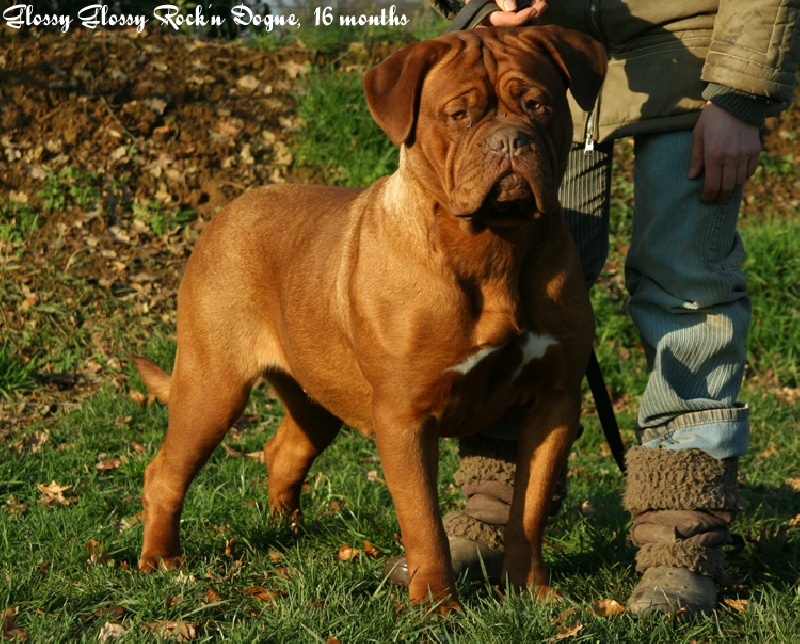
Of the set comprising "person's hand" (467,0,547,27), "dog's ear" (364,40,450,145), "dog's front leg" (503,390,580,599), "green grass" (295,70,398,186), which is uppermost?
"person's hand" (467,0,547,27)

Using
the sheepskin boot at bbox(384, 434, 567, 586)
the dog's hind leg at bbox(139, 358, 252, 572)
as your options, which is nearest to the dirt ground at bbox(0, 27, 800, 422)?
the dog's hind leg at bbox(139, 358, 252, 572)

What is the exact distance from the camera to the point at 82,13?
30.6 feet

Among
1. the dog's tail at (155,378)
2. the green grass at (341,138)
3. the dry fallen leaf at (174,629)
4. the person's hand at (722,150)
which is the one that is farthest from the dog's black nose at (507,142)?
the green grass at (341,138)

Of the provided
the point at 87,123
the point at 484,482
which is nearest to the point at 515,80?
the point at 484,482

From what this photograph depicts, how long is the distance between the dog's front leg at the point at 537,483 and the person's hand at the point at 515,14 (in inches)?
50.8

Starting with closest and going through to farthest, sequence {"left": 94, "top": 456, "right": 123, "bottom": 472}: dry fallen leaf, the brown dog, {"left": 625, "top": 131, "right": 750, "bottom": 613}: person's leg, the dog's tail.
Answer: the brown dog < {"left": 625, "top": 131, "right": 750, "bottom": 613}: person's leg < the dog's tail < {"left": 94, "top": 456, "right": 123, "bottom": 472}: dry fallen leaf

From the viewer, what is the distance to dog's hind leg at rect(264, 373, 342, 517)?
4.46 metres

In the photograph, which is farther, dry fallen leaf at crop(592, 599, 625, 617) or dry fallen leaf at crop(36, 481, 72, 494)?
dry fallen leaf at crop(36, 481, 72, 494)

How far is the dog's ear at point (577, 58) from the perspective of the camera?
321cm

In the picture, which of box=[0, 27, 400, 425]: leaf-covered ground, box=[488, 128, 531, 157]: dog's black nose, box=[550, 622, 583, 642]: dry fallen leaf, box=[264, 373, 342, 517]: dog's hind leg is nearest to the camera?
box=[550, 622, 583, 642]: dry fallen leaf

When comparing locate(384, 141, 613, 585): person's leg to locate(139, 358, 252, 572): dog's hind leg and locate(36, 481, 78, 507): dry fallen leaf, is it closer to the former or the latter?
locate(139, 358, 252, 572): dog's hind leg

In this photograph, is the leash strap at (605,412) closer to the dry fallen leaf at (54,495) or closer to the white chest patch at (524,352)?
the white chest patch at (524,352)

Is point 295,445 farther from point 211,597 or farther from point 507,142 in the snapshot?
point 507,142

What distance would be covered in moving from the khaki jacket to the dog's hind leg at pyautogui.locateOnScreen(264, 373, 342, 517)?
164 cm
